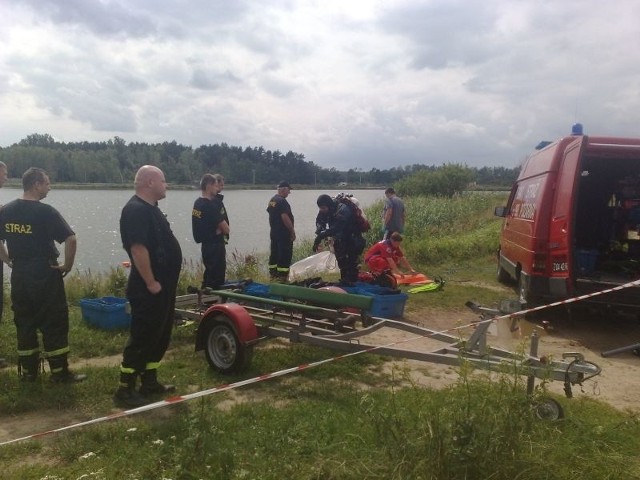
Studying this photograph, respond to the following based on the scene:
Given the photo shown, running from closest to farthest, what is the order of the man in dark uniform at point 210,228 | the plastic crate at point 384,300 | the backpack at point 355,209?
the plastic crate at point 384,300, the man in dark uniform at point 210,228, the backpack at point 355,209

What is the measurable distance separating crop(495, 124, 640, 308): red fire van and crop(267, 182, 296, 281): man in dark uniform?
382 centimetres

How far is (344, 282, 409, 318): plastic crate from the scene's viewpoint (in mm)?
7172

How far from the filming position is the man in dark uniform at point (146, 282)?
426cm

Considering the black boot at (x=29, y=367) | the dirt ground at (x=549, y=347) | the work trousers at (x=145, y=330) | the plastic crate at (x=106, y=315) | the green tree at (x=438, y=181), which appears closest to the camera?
the dirt ground at (x=549, y=347)

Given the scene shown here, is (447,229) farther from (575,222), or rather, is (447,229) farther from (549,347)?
(549,347)

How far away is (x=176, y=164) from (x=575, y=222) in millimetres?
63080

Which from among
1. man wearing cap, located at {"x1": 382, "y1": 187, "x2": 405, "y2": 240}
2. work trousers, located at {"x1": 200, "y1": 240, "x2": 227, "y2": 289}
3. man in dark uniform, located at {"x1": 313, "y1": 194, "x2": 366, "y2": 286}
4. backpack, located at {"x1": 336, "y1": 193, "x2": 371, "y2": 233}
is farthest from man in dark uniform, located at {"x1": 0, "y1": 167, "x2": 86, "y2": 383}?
man wearing cap, located at {"x1": 382, "y1": 187, "x2": 405, "y2": 240}

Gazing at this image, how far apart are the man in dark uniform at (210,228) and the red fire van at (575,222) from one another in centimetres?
403

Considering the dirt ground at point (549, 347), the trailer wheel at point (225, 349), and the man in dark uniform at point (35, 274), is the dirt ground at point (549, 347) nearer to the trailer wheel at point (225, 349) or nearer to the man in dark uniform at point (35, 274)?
the man in dark uniform at point (35, 274)

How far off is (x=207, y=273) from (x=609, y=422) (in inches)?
210

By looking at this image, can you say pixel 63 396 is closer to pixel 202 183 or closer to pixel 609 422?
pixel 202 183

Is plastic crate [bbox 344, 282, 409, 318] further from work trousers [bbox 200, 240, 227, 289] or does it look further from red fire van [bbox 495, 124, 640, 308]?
work trousers [bbox 200, 240, 227, 289]

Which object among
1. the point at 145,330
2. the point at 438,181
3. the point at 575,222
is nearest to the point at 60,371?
the point at 145,330

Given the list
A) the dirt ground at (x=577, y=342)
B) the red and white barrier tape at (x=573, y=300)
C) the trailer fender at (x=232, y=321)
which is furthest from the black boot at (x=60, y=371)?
the red and white barrier tape at (x=573, y=300)
